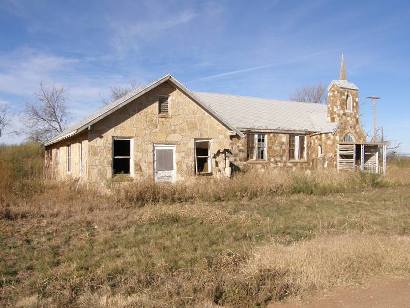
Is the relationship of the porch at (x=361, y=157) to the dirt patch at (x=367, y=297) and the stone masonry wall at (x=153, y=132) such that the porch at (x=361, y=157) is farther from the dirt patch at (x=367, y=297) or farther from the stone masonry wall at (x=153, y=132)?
the dirt patch at (x=367, y=297)

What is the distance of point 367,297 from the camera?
594cm

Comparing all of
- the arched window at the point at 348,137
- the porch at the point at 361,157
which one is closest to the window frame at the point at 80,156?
the porch at the point at 361,157

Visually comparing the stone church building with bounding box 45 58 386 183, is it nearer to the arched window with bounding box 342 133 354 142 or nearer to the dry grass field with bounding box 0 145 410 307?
the arched window with bounding box 342 133 354 142

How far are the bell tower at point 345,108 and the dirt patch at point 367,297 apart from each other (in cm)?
2287

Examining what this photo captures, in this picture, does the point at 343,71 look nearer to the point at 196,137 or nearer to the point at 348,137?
the point at 348,137

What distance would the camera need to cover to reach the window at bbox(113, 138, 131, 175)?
18438mm

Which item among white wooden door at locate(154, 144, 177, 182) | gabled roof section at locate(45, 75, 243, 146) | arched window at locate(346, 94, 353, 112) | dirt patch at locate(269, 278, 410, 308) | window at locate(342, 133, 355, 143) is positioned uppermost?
arched window at locate(346, 94, 353, 112)

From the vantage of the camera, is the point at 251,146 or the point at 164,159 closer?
the point at 164,159

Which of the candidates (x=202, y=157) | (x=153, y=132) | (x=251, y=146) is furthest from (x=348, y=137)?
(x=153, y=132)

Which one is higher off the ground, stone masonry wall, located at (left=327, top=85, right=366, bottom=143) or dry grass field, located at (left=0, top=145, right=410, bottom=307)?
Answer: stone masonry wall, located at (left=327, top=85, right=366, bottom=143)

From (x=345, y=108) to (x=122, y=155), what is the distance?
17148mm

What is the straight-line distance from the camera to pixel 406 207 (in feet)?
47.7

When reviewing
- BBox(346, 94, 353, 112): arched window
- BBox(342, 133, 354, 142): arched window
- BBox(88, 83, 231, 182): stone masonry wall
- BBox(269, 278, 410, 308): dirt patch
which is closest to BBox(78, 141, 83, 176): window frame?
BBox(88, 83, 231, 182): stone masonry wall

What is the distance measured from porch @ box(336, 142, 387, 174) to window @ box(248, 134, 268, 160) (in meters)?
5.09
